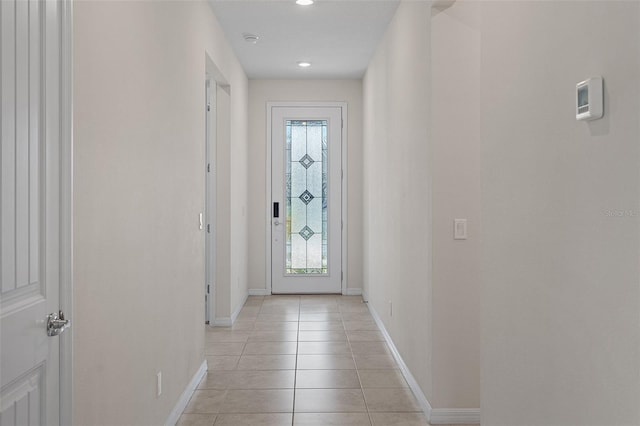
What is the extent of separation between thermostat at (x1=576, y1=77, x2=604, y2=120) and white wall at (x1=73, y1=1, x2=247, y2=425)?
1.41 meters

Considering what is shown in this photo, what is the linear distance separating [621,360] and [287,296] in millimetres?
5668

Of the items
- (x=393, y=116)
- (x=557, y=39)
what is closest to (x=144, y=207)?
(x=557, y=39)

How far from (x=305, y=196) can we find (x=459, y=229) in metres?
3.95

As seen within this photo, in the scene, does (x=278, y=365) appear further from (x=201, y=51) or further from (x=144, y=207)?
(x=201, y=51)

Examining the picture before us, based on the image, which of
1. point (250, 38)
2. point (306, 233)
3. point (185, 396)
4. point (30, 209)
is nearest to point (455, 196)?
point (185, 396)

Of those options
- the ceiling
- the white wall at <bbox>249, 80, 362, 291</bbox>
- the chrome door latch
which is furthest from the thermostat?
the white wall at <bbox>249, 80, 362, 291</bbox>

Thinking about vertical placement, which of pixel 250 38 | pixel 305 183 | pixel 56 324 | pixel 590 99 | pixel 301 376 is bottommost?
pixel 301 376

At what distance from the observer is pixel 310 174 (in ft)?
21.9

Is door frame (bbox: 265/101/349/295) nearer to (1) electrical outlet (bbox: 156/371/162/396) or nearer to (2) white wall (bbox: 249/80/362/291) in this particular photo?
(2) white wall (bbox: 249/80/362/291)

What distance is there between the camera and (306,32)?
469cm

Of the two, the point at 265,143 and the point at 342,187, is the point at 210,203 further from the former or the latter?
the point at 342,187

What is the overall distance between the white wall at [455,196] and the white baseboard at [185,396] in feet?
4.62

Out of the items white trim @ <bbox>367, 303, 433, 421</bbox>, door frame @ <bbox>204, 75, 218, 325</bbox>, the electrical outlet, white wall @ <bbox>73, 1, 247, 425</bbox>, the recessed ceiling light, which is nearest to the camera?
white wall @ <bbox>73, 1, 247, 425</bbox>

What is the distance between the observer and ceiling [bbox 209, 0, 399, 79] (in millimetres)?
4062
